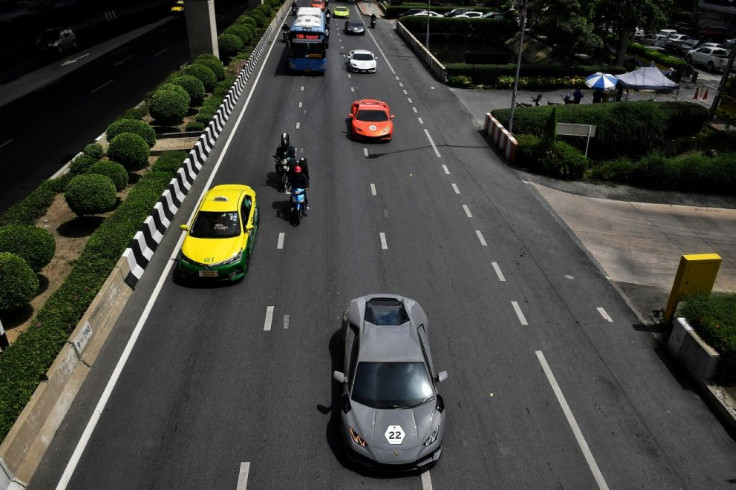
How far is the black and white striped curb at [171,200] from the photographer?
16266 mm

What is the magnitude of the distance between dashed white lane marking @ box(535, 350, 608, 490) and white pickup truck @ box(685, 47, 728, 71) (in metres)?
43.5

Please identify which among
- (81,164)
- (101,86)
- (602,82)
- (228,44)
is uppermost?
(602,82)

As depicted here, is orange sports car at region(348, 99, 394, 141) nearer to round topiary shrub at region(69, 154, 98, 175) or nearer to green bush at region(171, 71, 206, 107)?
green bush at region(171, 71, 206, 107)

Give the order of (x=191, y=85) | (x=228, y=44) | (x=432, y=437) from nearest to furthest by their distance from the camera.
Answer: (x=432, y=437) → (x=191, y=85) → (x=228, y=44)

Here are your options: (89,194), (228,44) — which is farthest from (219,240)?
(228,44)

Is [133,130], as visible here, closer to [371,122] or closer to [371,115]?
[371,122]

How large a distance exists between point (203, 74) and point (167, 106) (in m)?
6.67

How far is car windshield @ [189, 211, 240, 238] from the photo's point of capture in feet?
52.9

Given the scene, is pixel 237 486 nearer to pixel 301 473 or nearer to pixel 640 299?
pixel 301 473

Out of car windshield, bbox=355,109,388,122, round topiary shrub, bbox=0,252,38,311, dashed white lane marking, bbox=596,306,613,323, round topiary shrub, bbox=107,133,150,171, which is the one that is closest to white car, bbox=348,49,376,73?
car windshield, bbox=355,109,388,122

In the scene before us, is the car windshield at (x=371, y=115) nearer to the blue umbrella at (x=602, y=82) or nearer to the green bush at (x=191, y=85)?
the green bush at (x=191, y=85)

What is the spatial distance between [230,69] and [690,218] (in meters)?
29.7

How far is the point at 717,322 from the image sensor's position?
43.7 ft

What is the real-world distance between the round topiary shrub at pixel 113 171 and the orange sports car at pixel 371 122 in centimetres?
1118
